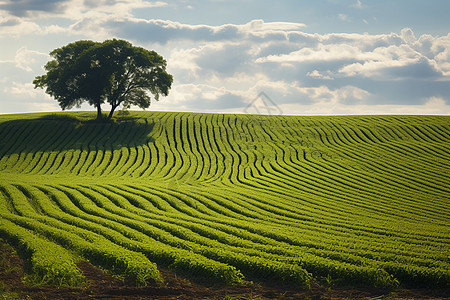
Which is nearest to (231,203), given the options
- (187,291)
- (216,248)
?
(216,248)

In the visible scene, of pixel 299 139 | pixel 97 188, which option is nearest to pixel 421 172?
pixel 299 139

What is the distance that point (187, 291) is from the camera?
1174 cm

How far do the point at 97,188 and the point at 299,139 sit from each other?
29.7 meters

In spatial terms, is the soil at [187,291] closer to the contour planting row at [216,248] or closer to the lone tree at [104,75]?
the contour planting row at [216,248]

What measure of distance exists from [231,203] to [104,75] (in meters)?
38.3

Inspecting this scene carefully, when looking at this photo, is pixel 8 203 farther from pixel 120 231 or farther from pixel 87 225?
pixel 120 231

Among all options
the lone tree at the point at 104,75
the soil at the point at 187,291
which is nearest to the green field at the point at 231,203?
the soil at the point at 187,291

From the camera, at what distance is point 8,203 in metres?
21.1

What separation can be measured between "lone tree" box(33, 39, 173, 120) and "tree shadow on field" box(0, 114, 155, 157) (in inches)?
129

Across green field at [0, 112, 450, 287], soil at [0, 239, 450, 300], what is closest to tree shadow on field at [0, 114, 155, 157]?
green field at [0, 112, 450, 287]

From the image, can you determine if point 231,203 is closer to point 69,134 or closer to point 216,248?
point 216,248

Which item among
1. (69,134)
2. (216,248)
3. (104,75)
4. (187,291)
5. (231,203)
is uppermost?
(104,75)

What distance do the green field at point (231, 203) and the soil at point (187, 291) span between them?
43cm

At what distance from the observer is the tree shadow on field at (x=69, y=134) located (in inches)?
1741
